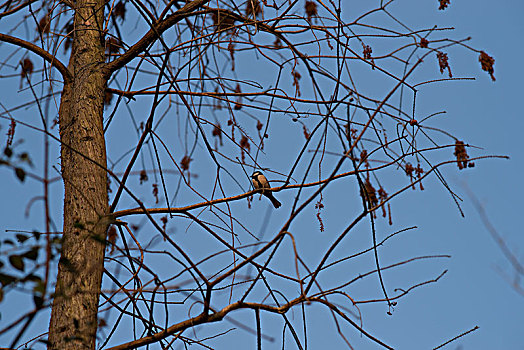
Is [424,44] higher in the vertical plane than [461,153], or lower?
higher

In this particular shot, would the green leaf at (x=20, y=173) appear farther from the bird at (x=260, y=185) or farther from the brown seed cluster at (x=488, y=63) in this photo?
the brown seed cluster at (x=488, y=63)

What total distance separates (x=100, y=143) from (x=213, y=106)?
726mm

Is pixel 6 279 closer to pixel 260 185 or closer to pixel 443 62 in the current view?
pixel 443 62

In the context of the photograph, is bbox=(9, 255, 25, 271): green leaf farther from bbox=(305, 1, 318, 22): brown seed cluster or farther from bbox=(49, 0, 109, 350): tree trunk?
bbox=(305, 1, 318, 22): brown seed cluster

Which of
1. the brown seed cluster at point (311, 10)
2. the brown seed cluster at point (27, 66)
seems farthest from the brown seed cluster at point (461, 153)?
the brown seed cluster at point (27, 66)

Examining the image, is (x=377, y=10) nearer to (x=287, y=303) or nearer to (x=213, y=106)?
(x=213, y=106)

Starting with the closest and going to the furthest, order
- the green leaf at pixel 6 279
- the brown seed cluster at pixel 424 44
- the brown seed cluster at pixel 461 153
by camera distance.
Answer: the green leaf at pixel 6 279, the brown seed cluster at pixel 461 153, the brown seed cluster at pixel 424 44

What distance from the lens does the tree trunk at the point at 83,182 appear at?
2.50m

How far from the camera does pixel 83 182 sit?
285 cm

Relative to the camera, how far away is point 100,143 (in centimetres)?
303

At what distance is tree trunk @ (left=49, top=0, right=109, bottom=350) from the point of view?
Answer: 250 centimetres

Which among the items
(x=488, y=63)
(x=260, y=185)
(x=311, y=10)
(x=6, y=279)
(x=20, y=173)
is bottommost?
(x=6, y=279)

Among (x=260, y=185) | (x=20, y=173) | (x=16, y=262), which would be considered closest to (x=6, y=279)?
(x=16, y=262)

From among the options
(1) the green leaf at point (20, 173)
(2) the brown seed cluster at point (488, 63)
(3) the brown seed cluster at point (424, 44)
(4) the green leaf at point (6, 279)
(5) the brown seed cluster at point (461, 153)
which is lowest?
(4) the green leaf at point (6, 279)
